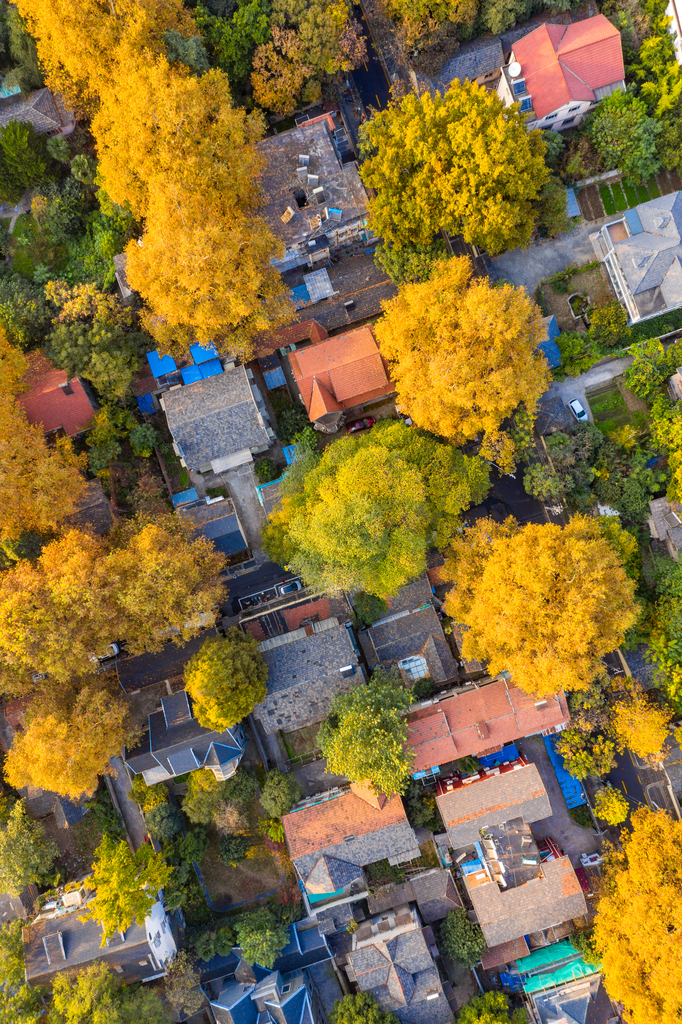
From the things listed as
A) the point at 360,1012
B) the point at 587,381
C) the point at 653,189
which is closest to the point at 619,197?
the point at 653,189

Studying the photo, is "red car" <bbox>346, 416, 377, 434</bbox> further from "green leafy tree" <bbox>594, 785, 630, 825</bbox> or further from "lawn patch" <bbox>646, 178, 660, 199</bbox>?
"green leafy tree" <bbox>594, 785, 630, 825</bbox>

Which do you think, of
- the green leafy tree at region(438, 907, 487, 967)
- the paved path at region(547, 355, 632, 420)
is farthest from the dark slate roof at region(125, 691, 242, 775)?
the paved path at region(547, 355, 632, 420)

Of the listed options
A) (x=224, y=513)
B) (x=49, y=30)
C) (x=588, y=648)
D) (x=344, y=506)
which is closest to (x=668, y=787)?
(x=588, y=648)

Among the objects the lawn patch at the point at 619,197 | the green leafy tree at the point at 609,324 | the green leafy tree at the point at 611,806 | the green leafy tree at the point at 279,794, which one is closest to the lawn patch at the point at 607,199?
the lawn patch at the point at 619,197

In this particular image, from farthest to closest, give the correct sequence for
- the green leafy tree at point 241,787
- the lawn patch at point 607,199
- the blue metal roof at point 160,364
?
the lawn patch at point 607,199, the blue metal roof at point 160,364, the green leafy tree at point 241,787

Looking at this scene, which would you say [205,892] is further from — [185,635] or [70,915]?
[185,635]

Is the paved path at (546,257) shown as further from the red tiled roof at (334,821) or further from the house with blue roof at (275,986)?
the house with blue roof at (275,986)
